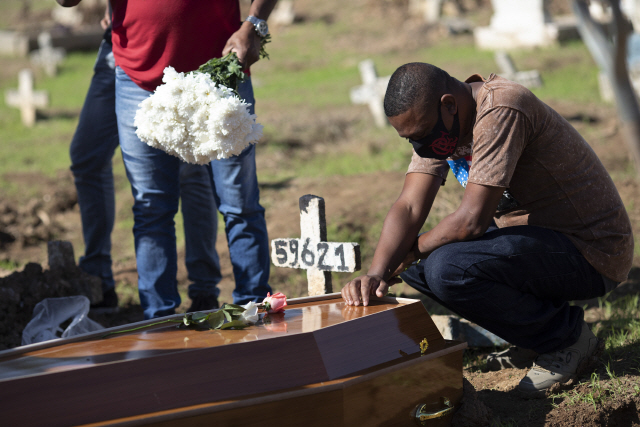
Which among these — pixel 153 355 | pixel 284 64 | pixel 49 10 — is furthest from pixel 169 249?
pixel 49 10

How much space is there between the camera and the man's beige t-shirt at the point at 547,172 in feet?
7.98

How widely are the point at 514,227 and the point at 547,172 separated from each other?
0.82 ft

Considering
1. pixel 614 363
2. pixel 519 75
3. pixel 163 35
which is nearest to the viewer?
pixel 614 363

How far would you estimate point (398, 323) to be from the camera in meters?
2.39

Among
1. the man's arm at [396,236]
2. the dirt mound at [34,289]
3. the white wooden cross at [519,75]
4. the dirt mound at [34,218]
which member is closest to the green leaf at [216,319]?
the man's arm at [396,236]

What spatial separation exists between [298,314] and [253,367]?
46 cm

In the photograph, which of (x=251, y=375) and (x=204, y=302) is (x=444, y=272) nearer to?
(x=251, y=375)

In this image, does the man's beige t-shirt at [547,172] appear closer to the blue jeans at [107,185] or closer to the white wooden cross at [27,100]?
the blue jeans at [107,185]

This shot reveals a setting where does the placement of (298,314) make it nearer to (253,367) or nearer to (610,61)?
(253,367)

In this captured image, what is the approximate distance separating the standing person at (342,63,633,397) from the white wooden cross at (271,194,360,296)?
404 mm

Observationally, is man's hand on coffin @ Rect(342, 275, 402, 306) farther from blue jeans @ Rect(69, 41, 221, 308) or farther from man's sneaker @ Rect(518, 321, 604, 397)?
blue jeans @ Rect(69, 41, 221, 308)

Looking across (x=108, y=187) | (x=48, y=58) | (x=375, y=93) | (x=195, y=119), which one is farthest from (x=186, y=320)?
(x=48, y=58)

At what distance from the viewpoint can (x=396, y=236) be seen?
8.94ft

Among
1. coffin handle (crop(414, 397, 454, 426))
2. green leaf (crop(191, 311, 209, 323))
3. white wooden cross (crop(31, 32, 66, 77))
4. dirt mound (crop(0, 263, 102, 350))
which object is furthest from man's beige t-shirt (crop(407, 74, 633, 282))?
white wooden cross (crop(31, 32, 66, 77))
